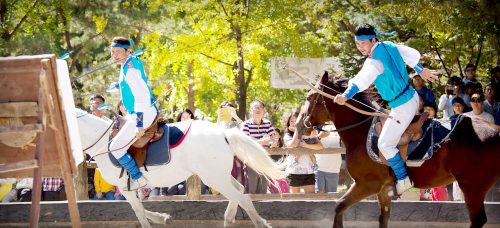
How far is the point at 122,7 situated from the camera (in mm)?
18578

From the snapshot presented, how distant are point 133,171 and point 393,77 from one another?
312 centimetres

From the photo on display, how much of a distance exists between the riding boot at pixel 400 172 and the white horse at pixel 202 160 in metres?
1.69

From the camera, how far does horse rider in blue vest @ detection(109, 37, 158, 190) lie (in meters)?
9.02

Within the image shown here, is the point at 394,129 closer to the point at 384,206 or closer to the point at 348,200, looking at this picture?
the point at 348,200

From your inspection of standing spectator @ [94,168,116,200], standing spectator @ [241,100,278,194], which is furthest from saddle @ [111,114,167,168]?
standing spectator @ [94,168,116,200]

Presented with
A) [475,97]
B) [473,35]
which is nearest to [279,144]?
[475,97]

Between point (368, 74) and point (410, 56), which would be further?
point (410, 56)

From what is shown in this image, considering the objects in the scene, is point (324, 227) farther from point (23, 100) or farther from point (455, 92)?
point (23, 100)

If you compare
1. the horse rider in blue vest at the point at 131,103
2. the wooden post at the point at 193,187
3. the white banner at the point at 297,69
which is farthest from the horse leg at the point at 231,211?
the white banner at the point at 297,69

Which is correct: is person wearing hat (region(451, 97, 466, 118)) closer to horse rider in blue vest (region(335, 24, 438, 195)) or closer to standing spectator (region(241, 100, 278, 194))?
standing spectator (region(241, 100, 278, 194))

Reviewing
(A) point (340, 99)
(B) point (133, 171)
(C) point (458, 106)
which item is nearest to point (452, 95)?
(C) point (458, 106)

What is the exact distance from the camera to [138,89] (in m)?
9.01

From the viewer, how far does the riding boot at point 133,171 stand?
925cm

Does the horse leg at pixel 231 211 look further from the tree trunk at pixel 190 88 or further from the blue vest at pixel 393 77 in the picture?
the tree trunk at pixel 190 88
